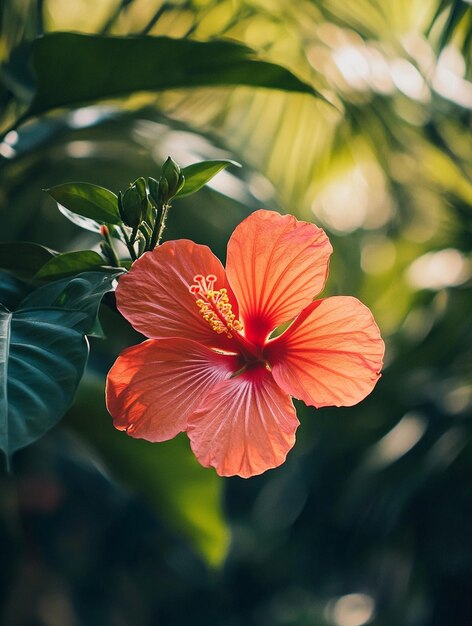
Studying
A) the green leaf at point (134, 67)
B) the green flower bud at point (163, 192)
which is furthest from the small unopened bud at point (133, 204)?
the green leaf at point (134, 67)

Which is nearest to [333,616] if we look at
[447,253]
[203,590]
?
[203,590]

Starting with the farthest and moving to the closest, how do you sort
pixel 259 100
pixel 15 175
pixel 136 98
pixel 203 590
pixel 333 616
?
1. pixel 203 590
2. pixel 333 616
3. pixel 259 100
4. pixel 136 98
5. pixel 15 175

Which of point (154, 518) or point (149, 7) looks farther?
point (154, 518)

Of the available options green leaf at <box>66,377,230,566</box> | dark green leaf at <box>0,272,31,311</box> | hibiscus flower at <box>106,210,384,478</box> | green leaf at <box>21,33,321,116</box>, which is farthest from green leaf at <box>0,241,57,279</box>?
green leaf at <box>66,377,230,566</box>

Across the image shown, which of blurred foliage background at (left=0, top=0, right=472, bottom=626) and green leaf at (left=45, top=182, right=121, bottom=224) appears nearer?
green leaf at (left=45, top=182, right=121, bottom=224)

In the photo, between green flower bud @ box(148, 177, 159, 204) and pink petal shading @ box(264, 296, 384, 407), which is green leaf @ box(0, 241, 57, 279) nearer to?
green flower bud @ box(148, 177, 159, 204)

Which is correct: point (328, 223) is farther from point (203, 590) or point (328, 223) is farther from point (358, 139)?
point (203, 590)

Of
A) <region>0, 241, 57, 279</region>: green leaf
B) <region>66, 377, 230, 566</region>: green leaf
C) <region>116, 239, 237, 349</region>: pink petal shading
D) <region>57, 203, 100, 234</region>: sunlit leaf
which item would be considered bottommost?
<region>66, 377, 230, 566</region>: green leaf

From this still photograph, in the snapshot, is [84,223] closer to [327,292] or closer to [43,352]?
[43,352]
